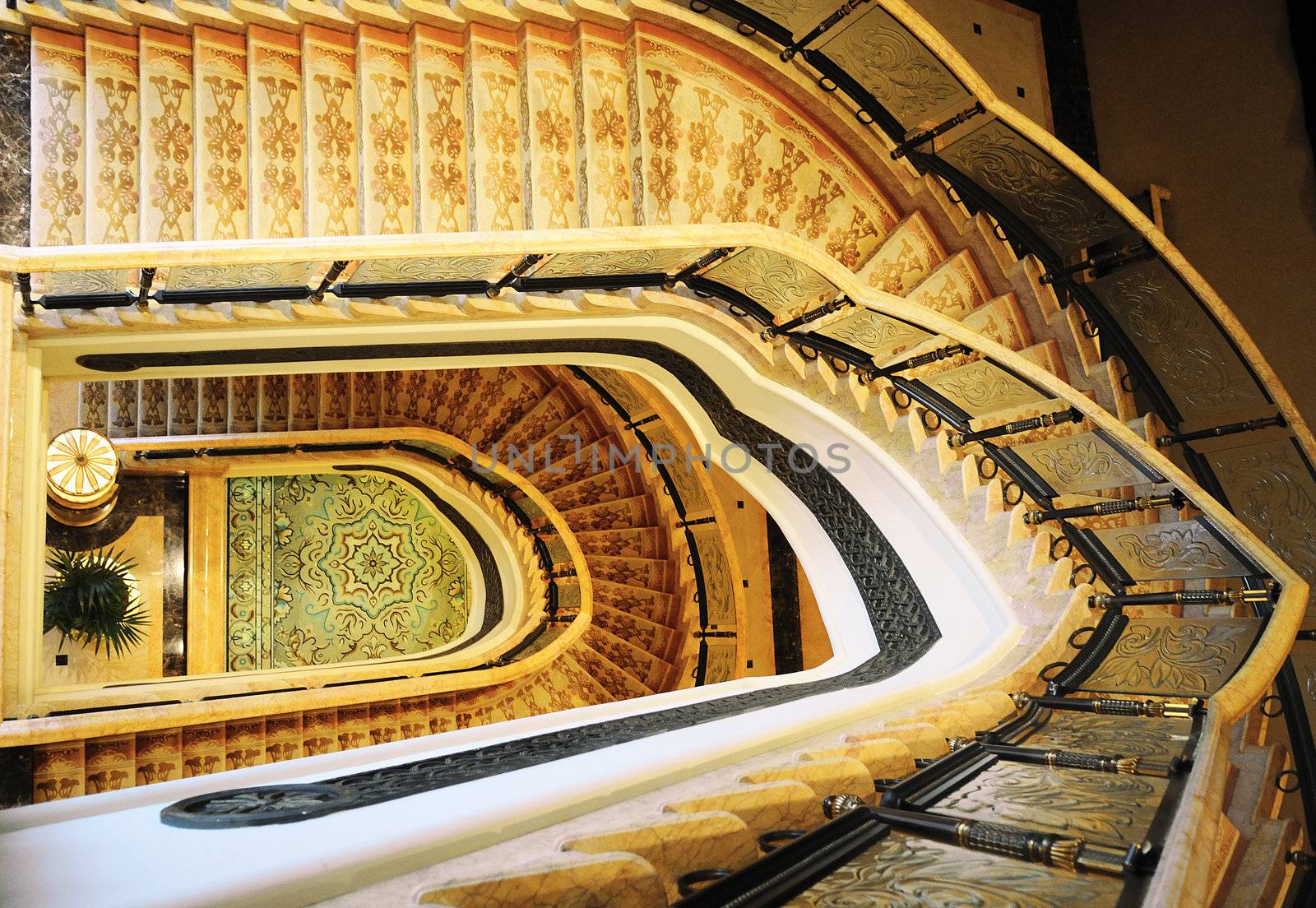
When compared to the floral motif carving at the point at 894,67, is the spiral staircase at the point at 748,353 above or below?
below

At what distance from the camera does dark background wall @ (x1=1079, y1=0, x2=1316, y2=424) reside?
193 inches

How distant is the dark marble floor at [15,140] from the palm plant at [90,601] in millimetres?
4097

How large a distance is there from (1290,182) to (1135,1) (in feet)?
5.60

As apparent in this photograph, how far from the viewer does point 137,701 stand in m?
5.08

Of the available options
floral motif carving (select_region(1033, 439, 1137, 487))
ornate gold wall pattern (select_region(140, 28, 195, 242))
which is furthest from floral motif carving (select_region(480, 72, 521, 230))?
floral motif carving (select_region(1033, 439, 1137, 487))

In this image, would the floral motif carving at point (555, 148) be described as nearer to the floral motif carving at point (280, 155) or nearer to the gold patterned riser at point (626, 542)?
the floral motif carving at point (280, 155)

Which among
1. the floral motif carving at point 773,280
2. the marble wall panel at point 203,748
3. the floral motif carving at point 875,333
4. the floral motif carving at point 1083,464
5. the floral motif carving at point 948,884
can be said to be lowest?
the marble wall panel at point 203,748

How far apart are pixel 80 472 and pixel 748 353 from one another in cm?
497

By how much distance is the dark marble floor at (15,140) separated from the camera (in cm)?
349

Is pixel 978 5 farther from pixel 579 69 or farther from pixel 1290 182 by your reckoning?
pixel 579 69

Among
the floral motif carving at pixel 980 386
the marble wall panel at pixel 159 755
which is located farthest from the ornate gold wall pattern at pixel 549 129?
the marble wall panel at pixel 159 755

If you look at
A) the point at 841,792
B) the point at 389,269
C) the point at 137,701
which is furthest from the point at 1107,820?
the point at 137,701

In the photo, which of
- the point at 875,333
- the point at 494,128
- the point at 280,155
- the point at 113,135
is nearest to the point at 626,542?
the point at 875,333

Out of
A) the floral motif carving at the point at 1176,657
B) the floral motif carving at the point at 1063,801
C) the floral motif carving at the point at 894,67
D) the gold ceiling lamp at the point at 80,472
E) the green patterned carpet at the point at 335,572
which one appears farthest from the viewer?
the green patterned carpet at the point at 335,572
